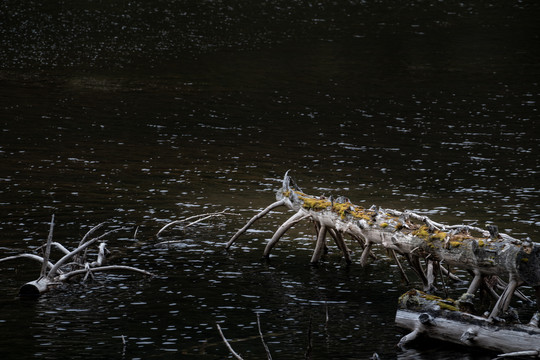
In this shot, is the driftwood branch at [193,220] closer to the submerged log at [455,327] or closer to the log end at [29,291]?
the log end at [29,291]

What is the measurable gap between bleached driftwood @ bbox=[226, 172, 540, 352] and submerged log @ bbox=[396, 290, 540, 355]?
13.5 inches

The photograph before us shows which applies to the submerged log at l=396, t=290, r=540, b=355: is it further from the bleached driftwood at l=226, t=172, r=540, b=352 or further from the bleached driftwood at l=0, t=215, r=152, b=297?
the bleached driftwood at l=0, t=215, r=152, b=297

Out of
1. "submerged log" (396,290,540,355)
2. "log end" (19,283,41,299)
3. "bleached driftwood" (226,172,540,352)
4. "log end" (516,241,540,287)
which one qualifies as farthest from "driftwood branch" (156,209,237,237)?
"log end" (516,241,540,287)

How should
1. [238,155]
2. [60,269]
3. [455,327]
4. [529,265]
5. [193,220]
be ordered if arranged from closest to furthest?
[529,265]
[455,327]
[60,269]
[193,220]
[238,155]

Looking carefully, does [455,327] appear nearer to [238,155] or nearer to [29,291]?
[29,291]

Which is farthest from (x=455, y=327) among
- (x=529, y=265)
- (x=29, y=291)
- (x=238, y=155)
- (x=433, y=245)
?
(x=238, y=155)

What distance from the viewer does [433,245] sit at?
20.4m

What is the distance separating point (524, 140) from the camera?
1857 inches

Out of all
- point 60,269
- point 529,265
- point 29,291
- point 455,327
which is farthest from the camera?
point 60,269

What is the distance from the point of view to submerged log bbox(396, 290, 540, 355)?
57.1 feet

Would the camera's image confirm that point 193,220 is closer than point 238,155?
Yes

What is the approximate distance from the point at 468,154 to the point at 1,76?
36.3m

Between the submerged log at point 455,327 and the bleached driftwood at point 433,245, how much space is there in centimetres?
34

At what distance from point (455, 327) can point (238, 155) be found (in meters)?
25.4
